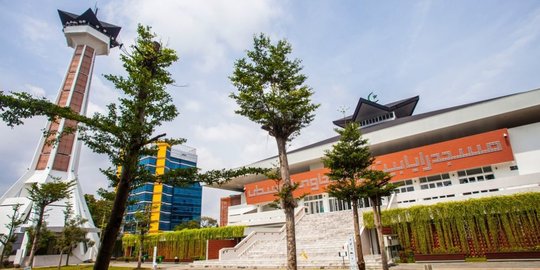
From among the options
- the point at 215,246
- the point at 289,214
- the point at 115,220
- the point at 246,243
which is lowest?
the point at 215,246

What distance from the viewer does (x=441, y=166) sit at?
99.3 feet

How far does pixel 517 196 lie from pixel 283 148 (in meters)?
16.3

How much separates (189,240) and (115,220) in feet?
96.0

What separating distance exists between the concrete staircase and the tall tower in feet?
98.1

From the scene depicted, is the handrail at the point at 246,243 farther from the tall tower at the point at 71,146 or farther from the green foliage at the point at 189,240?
the tall tower at the point at 71,146

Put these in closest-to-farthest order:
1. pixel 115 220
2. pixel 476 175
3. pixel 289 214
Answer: pixel 115 220 < pixel 289 214 < pixel 476 175

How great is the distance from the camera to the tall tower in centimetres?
4562

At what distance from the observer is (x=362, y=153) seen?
719 inches

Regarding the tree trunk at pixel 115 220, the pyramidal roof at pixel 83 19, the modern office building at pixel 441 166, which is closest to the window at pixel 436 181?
the modern office building at pixel 441 166

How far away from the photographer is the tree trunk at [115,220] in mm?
7449

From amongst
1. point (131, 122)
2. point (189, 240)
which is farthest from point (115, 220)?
point (189, 240)

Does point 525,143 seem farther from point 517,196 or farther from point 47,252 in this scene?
point 47,252

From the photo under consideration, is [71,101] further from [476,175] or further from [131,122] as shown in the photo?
[476,175]

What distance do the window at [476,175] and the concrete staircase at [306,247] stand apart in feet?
42.5
